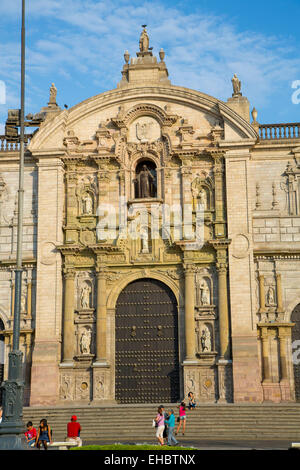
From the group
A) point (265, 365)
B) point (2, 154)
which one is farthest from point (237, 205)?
point (2, 154)

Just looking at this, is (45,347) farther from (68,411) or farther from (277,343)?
(277,343)

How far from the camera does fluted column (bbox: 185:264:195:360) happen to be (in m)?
30.6

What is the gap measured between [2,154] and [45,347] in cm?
987

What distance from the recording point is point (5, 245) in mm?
33031

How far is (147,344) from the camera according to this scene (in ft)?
103

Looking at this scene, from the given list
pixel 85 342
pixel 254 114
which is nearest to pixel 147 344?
pixel 85 342

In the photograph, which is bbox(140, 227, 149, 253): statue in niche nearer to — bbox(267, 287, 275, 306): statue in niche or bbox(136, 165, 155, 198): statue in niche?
bbox(136, 165, 155, 198): statue in niche

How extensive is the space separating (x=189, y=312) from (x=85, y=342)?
4.97m

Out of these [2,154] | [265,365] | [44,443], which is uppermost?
[2,154]

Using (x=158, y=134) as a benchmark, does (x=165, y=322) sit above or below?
below

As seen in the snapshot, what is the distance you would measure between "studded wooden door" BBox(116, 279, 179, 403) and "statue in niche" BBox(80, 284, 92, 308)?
4.76 ft

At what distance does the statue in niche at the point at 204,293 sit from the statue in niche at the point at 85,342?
5.44 meters

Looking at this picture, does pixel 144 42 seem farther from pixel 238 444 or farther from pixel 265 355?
pixel 238 444
